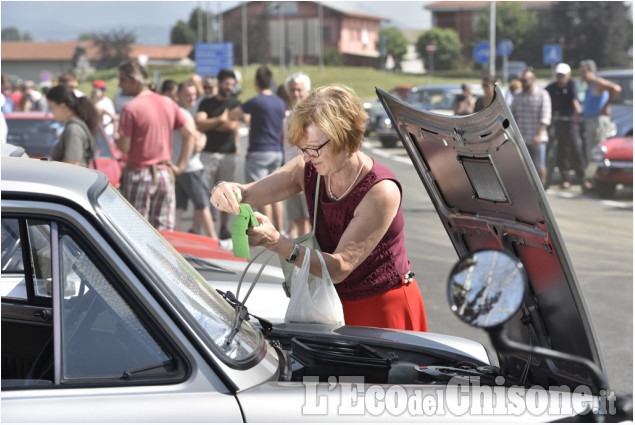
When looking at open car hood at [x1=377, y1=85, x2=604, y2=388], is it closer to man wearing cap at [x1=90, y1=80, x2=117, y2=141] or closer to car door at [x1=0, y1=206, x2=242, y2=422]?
car door at [x1=0, y1=206, x2=242, y2=422]

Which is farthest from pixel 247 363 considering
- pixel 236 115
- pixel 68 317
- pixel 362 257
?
pixel 236 115

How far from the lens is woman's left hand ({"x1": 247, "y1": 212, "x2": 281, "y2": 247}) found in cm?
307

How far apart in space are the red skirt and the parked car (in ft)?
2.12

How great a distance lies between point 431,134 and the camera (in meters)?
3.10

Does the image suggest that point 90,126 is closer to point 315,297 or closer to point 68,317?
point 315,297

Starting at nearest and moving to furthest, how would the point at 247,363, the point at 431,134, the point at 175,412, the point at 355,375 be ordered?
the point at 175,412 → the point at 247,363 → the point at 355,375 → the point at 431,134

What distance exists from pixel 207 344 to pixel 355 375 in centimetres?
74

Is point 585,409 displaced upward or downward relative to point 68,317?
downward

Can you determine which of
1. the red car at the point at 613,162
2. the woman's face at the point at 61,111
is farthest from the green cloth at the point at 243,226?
the red car at the point at 613,162

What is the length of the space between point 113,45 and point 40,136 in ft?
314

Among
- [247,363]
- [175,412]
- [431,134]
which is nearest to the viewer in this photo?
[175,412]

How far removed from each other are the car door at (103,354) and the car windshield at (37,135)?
8390 millimetres

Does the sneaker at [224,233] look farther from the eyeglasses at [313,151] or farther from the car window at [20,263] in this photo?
the eyeglasses at [313,151]

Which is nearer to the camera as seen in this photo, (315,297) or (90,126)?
(315,297)
